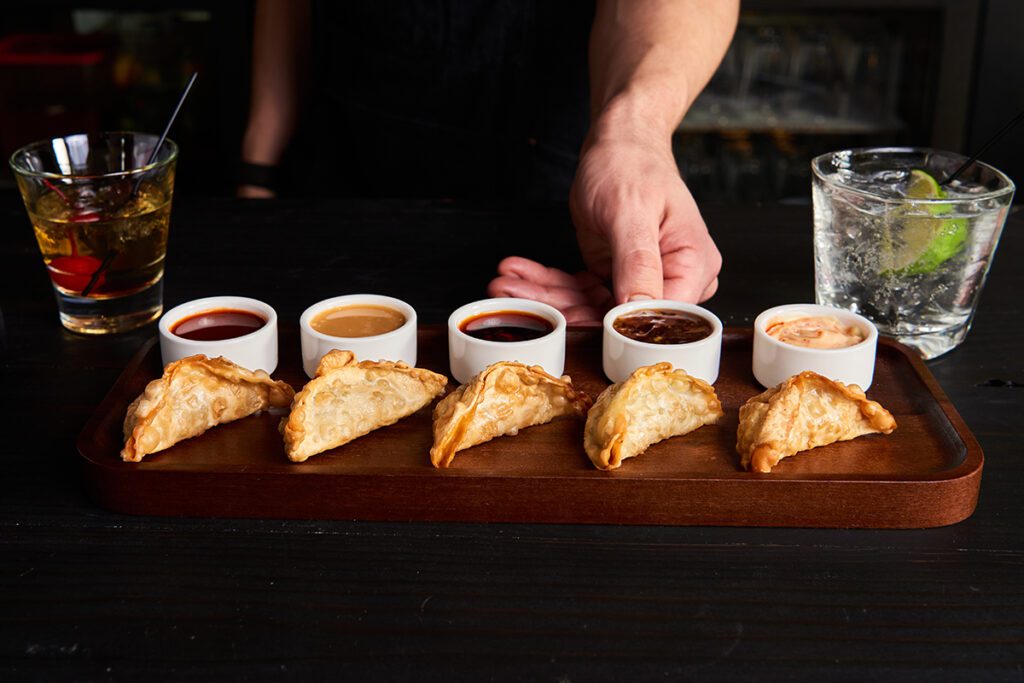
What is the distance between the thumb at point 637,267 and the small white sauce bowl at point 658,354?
0.10m

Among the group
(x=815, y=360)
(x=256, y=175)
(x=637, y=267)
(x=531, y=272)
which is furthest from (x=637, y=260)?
(x=256, y=175)

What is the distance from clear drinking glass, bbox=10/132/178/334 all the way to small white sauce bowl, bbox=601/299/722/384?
0.79 meters

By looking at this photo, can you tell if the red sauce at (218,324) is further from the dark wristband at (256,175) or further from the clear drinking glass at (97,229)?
the dark wristband at (256,175)

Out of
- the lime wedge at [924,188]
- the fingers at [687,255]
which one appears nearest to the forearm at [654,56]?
the fingers at [687,255]

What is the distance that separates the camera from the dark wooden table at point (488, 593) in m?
1.07

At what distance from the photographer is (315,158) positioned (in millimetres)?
2824

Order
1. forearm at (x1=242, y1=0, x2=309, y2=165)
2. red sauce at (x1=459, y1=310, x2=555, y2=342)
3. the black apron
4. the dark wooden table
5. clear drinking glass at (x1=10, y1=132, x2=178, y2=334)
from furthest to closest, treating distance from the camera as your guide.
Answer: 1. forearm at (x1=242, y1=0, x2=309, y2=165)
2. the black apron
3. clear drinking glass at (x1=10, y1=132, x2=178, y2=334)
4. red sauce at (x1=459, y1=310, x2=555, y2=342)
5. the dark wooden table

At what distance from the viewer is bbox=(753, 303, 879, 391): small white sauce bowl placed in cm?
153

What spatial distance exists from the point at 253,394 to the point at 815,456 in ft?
2.42

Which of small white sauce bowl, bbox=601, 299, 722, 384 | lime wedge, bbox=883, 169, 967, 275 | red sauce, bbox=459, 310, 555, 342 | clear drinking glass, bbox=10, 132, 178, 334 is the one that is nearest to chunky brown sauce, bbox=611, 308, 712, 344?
small white sauce bowl, bbox=601, 299, 722, 384

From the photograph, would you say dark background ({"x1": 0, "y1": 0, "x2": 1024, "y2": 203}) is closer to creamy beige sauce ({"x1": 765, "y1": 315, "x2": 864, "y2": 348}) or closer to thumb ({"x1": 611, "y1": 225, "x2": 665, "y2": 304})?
thumb ({"x1": 611, "y1": 225, "x2": 665, "y2": 304})

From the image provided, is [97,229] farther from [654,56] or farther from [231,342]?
[654,56]

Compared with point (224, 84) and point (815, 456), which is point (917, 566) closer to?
point (815, 456)

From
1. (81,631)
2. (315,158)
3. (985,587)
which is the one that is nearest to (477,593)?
(81,631)
